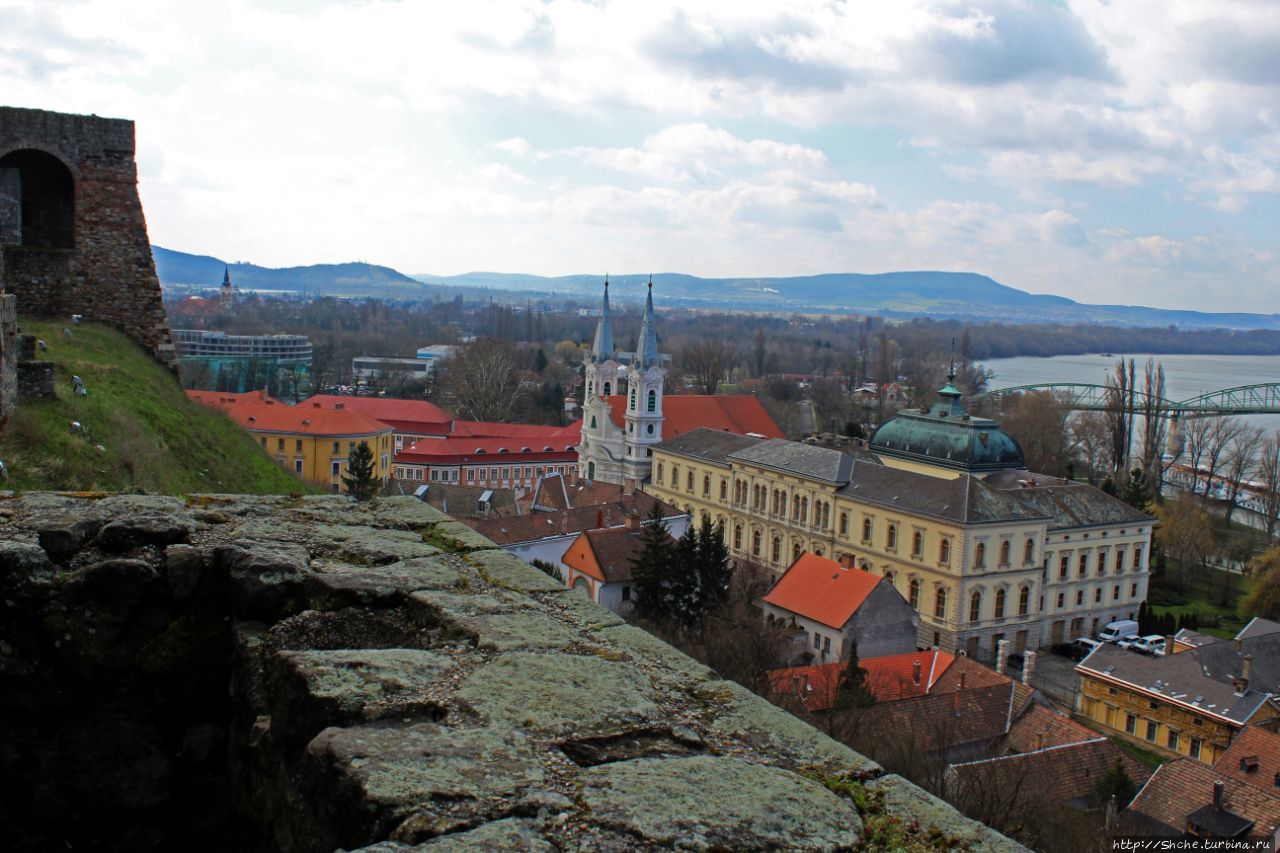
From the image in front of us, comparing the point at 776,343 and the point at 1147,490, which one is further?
the point at 776,343

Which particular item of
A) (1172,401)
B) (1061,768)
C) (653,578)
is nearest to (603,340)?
(653,578)

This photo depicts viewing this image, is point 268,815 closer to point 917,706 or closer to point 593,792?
point 593,792

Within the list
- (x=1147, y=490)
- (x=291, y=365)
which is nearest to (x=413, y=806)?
(x=1147, y=490)

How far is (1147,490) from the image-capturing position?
170 ft

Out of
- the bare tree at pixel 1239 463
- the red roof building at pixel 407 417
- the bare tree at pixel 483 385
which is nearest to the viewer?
the bare tree at pixel 1239 463

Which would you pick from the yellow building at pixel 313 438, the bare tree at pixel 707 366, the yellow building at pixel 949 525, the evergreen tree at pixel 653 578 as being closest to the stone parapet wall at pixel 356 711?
the evergreen tree at pixel 653 578

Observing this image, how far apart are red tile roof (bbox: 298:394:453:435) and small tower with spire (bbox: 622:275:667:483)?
16.1 metres

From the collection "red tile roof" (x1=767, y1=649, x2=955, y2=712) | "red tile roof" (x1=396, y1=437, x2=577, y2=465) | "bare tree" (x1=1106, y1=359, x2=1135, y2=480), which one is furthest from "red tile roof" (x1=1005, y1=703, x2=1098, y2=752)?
"bare tree" (x1=1106, y1=359, x2=1135, y2=480)

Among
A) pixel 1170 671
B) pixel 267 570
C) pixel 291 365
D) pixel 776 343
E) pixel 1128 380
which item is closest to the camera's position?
pixel 267 570

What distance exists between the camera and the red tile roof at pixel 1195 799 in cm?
1719

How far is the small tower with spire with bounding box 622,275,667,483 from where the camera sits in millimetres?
53938

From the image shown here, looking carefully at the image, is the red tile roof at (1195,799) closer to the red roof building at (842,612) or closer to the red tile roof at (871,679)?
the red tile roof at (871,679)

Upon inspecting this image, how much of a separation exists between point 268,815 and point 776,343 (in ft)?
541

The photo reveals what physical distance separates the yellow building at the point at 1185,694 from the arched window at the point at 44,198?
970 inches
